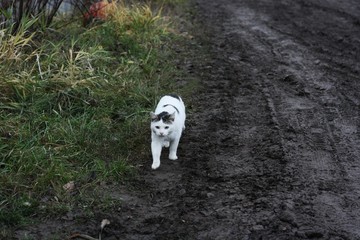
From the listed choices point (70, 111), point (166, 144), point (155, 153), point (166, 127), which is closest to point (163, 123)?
point (166, 127)

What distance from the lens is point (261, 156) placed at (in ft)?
17.0

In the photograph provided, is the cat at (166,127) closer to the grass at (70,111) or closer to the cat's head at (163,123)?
the cat's head at (163,123)

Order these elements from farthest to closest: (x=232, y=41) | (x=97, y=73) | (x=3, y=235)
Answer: (x=232, y=41)
(x=97, y=73)
(x=3, y=235)

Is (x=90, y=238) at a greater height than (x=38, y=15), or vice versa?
(x=38, y=15)

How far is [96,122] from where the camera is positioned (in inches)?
225

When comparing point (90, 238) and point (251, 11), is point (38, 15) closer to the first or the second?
point (90, 238)

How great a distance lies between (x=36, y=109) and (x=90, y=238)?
86.1 inches

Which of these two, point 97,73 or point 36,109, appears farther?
point 97,73

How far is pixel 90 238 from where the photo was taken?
3996 millimetres

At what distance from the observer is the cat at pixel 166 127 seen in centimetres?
486

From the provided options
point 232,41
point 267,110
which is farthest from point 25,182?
point 232,41

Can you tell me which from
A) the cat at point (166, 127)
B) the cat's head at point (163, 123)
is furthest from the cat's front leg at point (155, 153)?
the cat's head at point (163, 123)

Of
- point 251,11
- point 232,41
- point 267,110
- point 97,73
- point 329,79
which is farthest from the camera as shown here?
point 251,11

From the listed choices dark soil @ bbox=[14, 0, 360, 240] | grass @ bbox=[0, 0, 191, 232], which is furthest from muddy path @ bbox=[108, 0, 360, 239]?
grass @ bbox=[0, 0, 191, 232]
